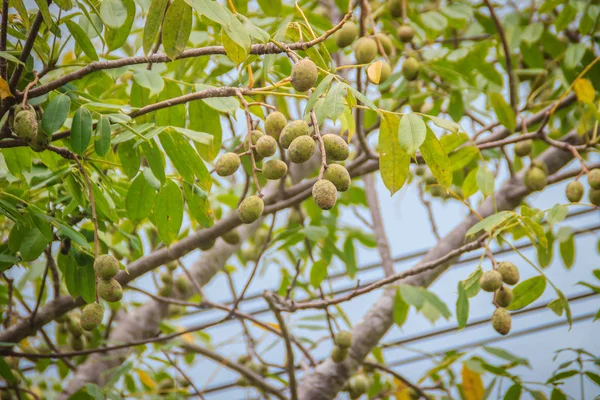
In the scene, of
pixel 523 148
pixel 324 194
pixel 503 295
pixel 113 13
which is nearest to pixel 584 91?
pixel 523 148

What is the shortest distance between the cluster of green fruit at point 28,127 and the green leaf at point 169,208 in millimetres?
283

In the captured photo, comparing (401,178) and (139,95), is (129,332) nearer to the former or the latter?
(139,95)

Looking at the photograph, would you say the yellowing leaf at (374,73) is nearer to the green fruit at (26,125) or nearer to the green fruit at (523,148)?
the green fruit at (26,125)

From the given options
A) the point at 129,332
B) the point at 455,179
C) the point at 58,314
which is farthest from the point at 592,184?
the point at 129,332

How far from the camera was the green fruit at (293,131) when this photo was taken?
81 cm

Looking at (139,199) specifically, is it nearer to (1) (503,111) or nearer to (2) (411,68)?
(2) (411,68)

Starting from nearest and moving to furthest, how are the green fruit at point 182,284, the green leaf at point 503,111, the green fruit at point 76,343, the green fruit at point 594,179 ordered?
the green fruit at point 594,179 < the green leaf at point 503,111 < the green fruit at point 76,343 < the green fruit at point 182,284

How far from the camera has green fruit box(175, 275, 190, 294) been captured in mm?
2025

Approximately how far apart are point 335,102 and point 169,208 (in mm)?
456

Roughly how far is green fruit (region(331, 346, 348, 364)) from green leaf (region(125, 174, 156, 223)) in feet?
2.21

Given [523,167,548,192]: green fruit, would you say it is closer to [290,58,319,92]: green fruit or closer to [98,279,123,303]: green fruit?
[290,58,319,92]: green fruit

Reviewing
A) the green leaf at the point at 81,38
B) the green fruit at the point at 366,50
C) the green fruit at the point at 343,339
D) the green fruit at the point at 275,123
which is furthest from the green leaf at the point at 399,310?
the green leaf at the point at 81,38

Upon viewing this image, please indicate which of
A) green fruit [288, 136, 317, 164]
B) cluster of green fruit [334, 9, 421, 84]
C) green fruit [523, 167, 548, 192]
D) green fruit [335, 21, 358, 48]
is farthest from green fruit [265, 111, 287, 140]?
green fruit [523, 167, 548, 192]

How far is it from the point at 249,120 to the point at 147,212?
0.34m
